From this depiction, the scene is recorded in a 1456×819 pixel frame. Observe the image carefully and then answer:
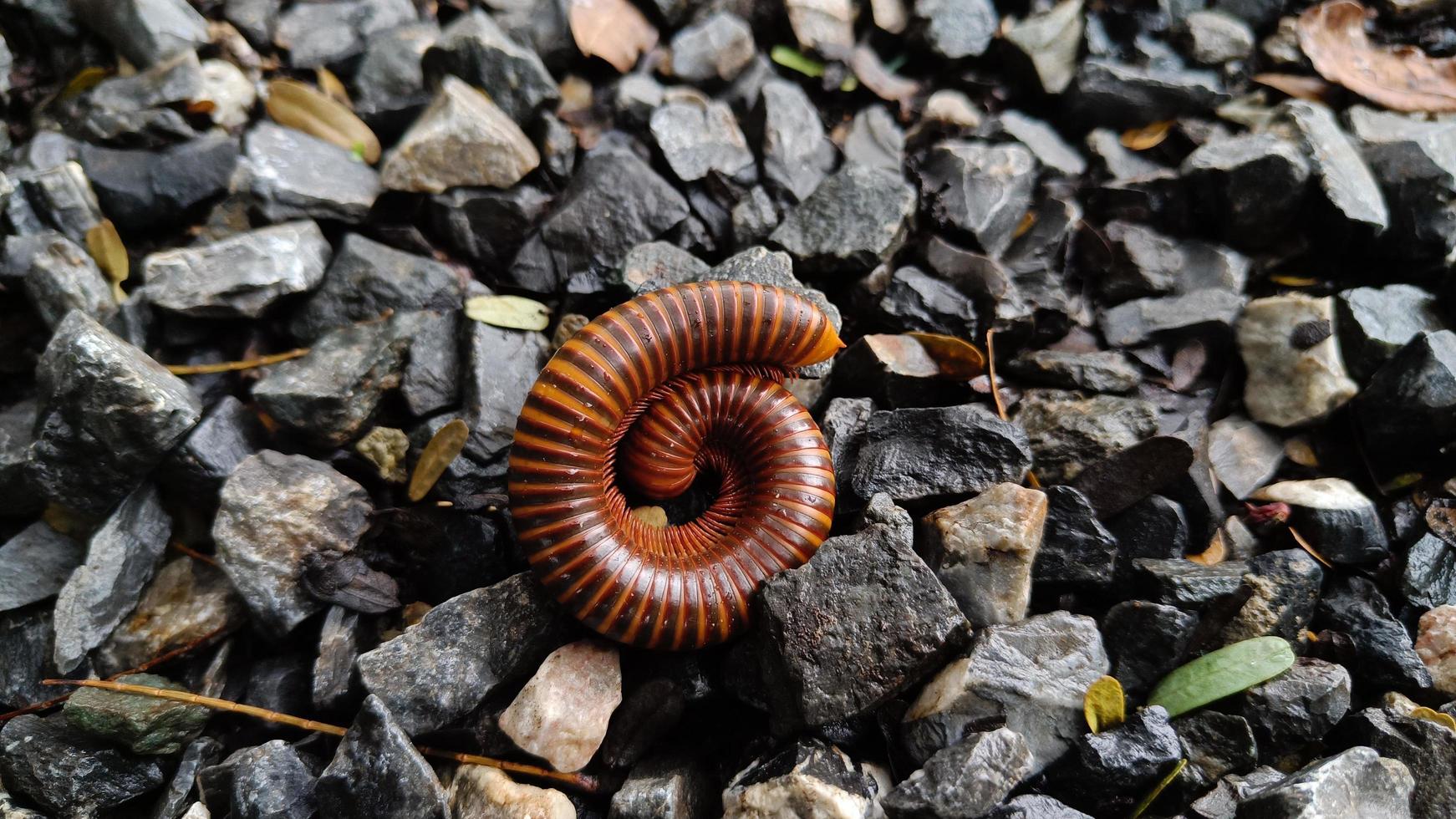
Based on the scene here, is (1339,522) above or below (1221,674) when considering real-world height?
above

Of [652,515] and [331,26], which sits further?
[331,26]

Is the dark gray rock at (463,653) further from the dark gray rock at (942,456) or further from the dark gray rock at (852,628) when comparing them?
the dark gray rock at (942,456)

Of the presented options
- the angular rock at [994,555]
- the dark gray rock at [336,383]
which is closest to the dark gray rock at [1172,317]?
the angular rock at [994,555]

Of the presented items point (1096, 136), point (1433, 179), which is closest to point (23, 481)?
point (1096, 136)

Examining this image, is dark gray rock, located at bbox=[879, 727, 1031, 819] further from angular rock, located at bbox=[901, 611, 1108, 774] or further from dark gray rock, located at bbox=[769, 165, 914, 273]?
dark gray rock, located at bbox=[769, 165, 914, 273]

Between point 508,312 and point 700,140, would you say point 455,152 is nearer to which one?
point 508,312

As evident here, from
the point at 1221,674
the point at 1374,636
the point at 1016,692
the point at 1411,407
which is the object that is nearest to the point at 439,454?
the point at 1016,692

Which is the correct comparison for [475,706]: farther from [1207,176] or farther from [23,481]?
[1207,176]
